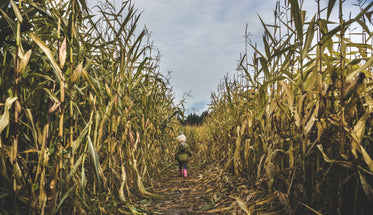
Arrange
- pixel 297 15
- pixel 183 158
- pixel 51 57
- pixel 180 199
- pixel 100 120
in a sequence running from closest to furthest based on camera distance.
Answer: pixel 51 57 < pixel 297 15 < pixel 100 120 < pixel 180 199 < pixel 183 158

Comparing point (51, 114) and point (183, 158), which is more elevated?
point (51, 114)

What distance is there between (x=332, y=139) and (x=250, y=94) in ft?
4.57

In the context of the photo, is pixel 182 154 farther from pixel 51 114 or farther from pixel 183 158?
pixel 51 114

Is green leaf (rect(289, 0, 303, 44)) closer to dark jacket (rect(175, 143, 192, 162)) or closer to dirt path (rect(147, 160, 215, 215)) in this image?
dirt path (rect(147, 160, 215, 215))

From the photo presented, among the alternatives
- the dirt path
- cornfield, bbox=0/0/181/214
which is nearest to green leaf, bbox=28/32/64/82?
cornfield, bbox=0/0/181/214

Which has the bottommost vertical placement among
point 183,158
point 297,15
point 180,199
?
point 180,199

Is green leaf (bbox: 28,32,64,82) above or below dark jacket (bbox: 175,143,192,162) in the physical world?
above

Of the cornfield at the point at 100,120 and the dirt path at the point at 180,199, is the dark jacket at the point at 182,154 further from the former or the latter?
the cornfield at the point at 100,120

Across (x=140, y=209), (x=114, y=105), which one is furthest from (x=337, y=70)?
(x=140, y=209)

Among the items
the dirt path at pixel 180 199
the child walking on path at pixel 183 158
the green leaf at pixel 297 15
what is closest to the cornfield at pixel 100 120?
the green leaf at pixel 297 15

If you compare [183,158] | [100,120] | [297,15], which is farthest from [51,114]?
[183,158]

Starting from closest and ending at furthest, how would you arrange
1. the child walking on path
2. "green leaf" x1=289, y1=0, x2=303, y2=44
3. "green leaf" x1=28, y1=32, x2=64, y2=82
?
"green leaf" x1=28, y1=32, x2=64, y2=82, "green leaf" x1=289, y1=0, x2=303, y2=44, the child walking on path

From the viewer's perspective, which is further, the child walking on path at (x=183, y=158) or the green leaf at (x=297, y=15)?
the child walking on path at (x=183, y=158)

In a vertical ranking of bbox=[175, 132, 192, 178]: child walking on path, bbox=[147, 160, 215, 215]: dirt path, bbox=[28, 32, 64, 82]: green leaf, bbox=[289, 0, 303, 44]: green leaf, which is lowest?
bbox=[147, 160, 215, 215]: dirt path
